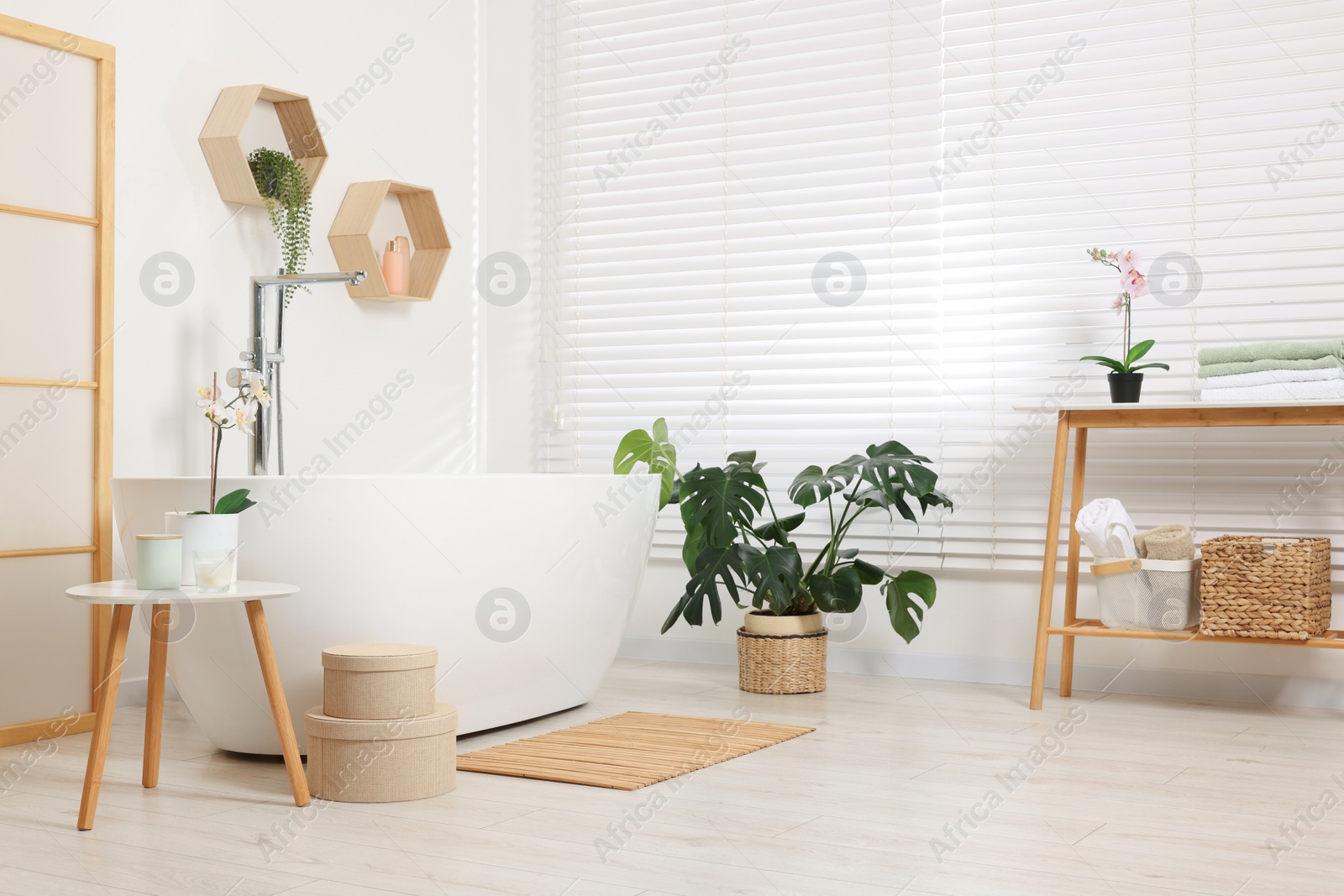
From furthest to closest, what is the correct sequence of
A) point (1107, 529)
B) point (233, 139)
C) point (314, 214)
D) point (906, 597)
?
point (314, 214) < point (906, 597) < point (233, 139) < point (1107, 529)

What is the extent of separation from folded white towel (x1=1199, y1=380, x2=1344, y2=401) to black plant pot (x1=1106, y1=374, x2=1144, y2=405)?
20cm

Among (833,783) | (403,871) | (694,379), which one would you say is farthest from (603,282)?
(403,871)

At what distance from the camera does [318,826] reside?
2090 millimetres

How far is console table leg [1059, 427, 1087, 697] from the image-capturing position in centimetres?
332

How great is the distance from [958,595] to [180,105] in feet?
8.37

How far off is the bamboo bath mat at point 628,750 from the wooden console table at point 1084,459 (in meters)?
0.79

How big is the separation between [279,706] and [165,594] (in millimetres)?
279

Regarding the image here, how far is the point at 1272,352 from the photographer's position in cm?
300

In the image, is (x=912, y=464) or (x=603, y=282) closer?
(x=912, y=464)

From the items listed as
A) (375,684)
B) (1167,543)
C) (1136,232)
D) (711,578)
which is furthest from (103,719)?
(1136,232)

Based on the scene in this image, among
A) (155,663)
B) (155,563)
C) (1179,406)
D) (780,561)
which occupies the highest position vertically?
(1179,406)

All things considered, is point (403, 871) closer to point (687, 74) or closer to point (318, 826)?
point (318, 826)

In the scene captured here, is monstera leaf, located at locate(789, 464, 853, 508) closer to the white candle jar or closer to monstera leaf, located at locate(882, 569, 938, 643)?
monstera leaf, located at locate(882, 569, 938, 643)

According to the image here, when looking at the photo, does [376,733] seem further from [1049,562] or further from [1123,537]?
[1123,537]
